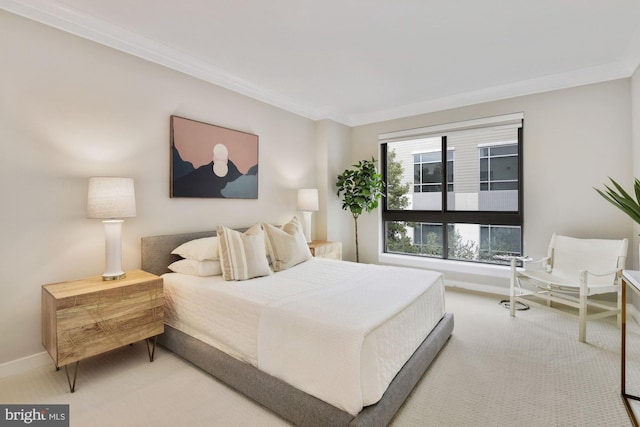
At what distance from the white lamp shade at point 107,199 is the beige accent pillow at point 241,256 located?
30.2 inches

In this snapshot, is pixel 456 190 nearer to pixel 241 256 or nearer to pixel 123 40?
pixel 241 256

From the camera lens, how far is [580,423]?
1653 millimetres

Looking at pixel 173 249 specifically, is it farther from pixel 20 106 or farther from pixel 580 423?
pixel 580 423

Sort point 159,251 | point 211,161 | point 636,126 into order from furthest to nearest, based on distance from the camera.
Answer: point 211,161 → point 636,126 → point 159,251

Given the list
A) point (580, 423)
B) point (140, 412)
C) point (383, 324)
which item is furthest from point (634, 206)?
point (140, 412)

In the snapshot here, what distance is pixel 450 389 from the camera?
6.47ft

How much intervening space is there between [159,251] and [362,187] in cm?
287

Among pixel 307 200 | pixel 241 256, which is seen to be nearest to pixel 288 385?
pixel 241 256

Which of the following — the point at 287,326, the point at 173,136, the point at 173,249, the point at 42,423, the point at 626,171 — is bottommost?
the point at 42,423

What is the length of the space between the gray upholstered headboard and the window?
3.20m

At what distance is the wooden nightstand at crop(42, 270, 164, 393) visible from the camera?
190cm

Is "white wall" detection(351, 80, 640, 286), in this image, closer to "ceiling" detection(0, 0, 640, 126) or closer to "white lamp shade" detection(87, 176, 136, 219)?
"ceiling" detection(0, 0, 640, 126)

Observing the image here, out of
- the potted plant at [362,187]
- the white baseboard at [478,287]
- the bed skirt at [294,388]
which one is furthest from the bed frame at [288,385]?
the potted plant at [362,187]

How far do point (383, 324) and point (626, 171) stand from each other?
11.1ft
